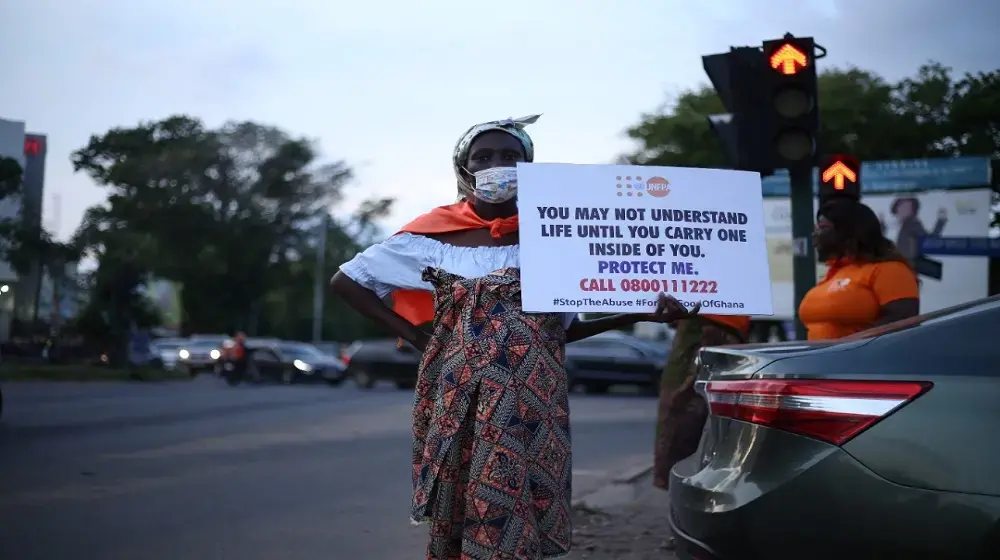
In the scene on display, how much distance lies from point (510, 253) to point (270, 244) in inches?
2033

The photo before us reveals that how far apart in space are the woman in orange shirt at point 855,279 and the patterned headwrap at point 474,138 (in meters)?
2.00

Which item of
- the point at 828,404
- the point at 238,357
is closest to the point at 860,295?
the point at 828,404

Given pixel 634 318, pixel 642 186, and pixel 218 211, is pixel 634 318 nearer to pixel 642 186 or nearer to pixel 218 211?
pixel 642 186

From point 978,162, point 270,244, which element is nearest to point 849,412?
point 978,162

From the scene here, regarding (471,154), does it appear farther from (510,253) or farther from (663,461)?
(663,461)

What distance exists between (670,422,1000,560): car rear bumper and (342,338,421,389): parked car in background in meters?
23.7

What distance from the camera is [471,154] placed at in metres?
3.24

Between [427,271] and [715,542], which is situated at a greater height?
[427,271]

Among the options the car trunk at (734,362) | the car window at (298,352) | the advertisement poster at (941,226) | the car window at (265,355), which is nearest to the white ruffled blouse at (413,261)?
the car trunk at (734,362)

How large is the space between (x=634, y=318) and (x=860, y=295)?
1.96 m

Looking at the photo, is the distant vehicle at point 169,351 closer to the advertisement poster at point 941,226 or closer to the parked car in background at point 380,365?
the parked car in background at point 380,365

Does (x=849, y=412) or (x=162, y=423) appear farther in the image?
(x=162, y=423)

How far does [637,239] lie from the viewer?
316cm

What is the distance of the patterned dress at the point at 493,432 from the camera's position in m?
2.91
